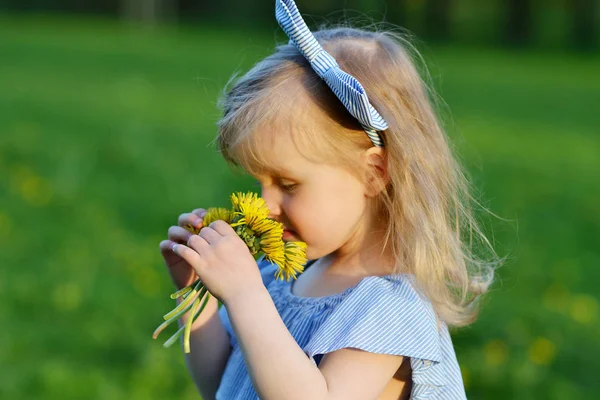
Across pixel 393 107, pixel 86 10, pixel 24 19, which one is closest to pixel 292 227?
pixel 393 107

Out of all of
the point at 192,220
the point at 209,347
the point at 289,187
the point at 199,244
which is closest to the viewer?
the point at 199,244

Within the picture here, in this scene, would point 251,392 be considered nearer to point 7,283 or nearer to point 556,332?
point 556,332

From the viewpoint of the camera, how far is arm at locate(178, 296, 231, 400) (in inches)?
108

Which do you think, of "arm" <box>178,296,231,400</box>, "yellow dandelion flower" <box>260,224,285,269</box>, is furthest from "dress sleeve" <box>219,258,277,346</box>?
"yellow dandelion flower" <box>260,224,285,269</box>

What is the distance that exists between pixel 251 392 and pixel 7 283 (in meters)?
2.99

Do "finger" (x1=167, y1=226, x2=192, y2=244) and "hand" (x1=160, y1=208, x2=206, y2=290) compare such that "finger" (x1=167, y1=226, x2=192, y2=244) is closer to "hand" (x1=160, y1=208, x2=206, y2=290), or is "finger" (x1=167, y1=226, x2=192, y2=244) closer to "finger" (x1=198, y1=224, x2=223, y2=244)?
"hand" (x1=160, y1=208, x2=206, y2=290)

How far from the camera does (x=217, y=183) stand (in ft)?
24.7

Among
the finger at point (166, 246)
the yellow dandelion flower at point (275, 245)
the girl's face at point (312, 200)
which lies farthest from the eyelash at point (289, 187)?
the finger at point (166, 246)

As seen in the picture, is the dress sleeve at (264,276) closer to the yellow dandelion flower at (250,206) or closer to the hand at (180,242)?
the hand at (180,242)

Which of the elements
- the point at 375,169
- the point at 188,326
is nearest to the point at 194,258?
the point at 188,326

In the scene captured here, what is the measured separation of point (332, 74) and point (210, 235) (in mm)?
446

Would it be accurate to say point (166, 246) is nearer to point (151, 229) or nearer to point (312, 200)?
point (312, 200)

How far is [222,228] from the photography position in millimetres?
2326

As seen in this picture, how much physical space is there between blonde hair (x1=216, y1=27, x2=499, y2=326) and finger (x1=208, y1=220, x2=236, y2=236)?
16cm
